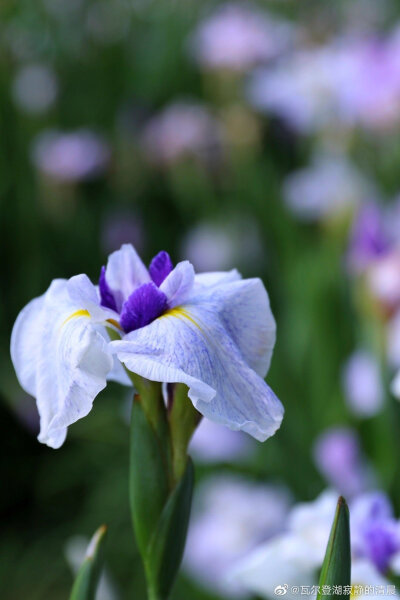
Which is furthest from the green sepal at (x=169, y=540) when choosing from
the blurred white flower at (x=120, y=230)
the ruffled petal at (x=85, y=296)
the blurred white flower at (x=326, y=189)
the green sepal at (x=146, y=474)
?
the blurred white flower at (x=120, y=230)

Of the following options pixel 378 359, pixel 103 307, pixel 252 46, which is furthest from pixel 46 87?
pixel 103 307

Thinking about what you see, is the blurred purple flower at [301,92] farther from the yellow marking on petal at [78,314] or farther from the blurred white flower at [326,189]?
the yellow marking on petal at [78,314]

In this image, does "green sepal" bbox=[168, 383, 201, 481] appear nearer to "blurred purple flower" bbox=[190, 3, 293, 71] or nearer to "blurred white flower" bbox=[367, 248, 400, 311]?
"blurred white flower" bbox=[367, 248, 400, 311]

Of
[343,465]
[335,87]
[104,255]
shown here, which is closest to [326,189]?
[335,87]

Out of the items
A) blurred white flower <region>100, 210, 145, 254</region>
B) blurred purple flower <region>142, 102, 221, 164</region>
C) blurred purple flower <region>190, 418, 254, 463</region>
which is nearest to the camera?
blurred purple flower <region>190, 418, 254, 463</region>

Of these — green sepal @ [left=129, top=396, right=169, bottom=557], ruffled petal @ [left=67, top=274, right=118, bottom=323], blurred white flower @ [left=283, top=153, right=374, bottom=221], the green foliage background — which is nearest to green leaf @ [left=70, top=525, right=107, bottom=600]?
green sepal @ [left=129, top=396, right=169, bottom=557]

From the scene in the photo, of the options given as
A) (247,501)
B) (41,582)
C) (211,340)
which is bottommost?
(41,582)

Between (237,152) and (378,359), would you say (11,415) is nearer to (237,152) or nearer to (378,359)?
(237,152)

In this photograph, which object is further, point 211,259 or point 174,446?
point 211,259
